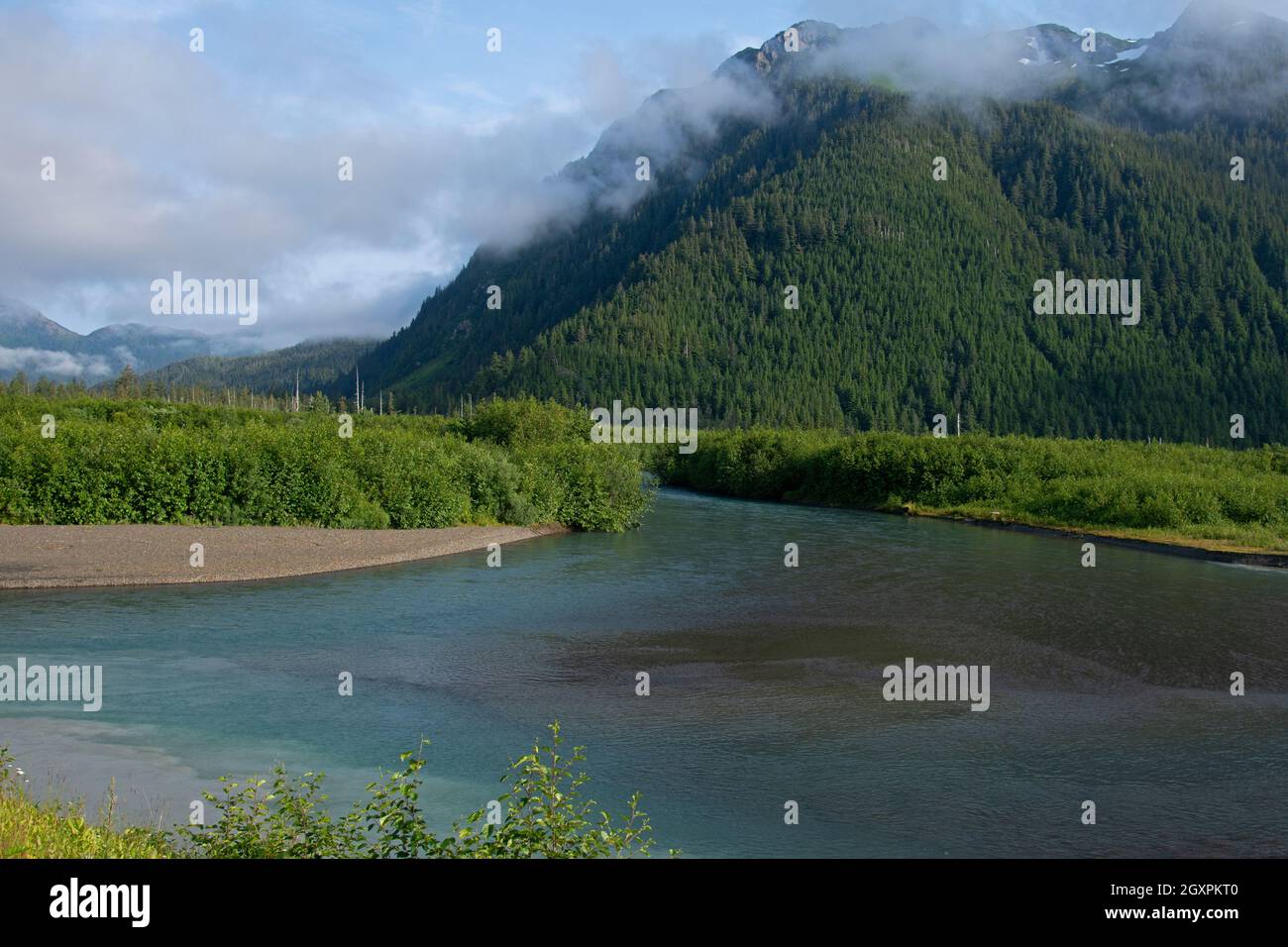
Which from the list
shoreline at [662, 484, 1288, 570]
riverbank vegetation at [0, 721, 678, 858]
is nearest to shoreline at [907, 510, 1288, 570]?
shoreline at [662, 484, 1288, 570]

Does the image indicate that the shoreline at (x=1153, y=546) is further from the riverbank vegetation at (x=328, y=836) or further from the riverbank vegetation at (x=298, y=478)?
the riverbank vegetation at (x=328, y=836)

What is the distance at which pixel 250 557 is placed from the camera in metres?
46.3

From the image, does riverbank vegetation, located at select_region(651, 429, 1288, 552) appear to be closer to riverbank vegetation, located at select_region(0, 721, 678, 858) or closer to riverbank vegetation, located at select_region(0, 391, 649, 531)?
riverbank vegetation, located at select_region(0, 391, 649, 531)

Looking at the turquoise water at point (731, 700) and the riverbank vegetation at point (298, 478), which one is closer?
the turquoise water at point (731, 700)

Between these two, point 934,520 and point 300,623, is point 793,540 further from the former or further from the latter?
point 300,623

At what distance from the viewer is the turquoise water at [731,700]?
18203mm

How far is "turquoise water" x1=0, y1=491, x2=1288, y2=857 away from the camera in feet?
59.7

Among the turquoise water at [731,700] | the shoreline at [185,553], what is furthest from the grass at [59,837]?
the shoreline at [185,553]

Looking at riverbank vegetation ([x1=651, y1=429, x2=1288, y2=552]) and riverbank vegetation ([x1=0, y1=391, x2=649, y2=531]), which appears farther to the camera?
riverbank vegetation ([x1=651, y1=429, x2=1288, y2=552])

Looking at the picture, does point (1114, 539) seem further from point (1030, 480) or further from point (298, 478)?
point (298, 478)

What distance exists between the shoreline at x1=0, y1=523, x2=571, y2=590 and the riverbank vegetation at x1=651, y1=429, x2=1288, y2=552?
46.1 meters

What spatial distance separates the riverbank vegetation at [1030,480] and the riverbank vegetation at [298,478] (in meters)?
31.9
